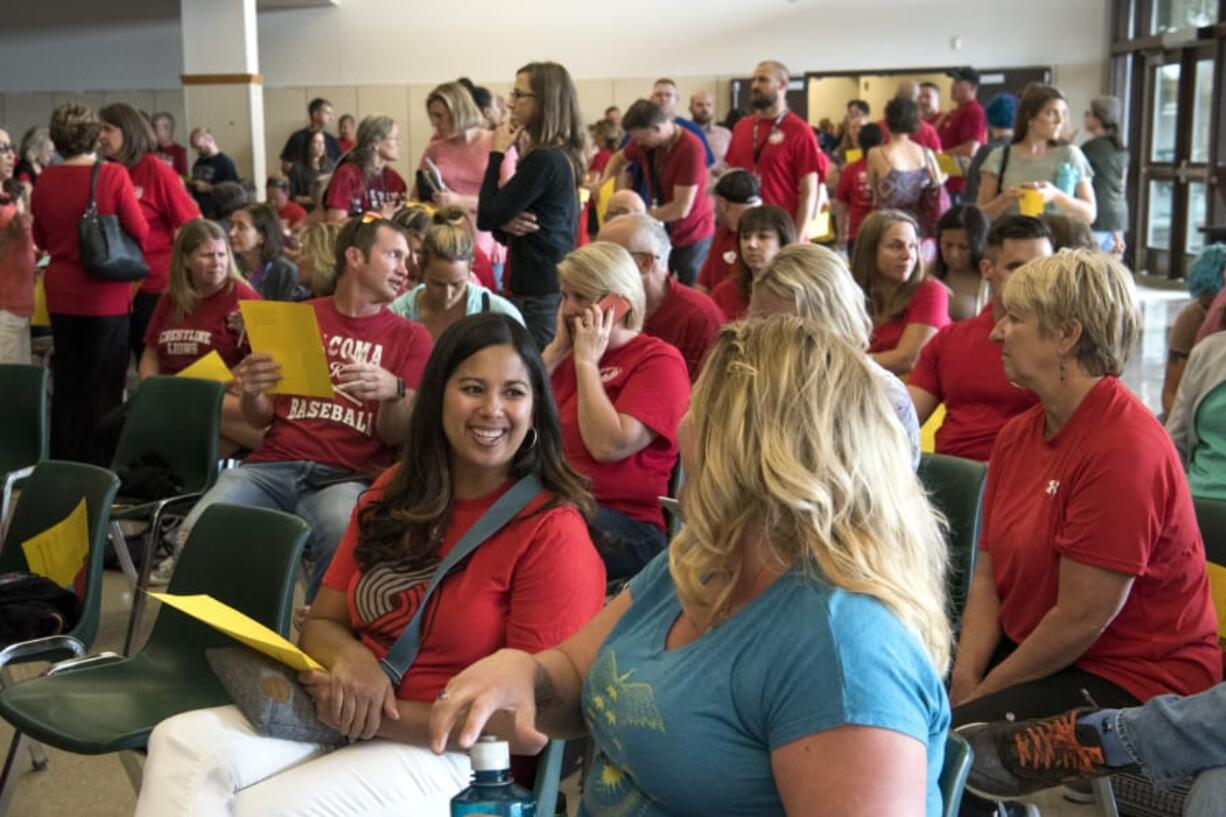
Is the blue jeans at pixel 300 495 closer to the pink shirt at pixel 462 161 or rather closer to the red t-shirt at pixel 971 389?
the red t-shirt at pixel 971 389

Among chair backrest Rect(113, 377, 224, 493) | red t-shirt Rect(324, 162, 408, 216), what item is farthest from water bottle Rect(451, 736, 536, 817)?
red t-shirt Rect(324, 162, 408, 216)

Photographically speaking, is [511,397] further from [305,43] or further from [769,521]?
[305,43]

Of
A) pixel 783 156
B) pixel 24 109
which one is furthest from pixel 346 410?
pixel 24 109

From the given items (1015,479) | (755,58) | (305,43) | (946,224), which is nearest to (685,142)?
(946,224)

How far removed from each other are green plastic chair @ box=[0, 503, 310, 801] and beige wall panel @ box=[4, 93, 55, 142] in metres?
15.0

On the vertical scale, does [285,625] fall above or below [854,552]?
below

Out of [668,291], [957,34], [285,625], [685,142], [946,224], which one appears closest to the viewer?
[285,625]

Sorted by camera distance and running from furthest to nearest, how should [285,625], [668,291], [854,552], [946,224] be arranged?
[946,224] → [668,291] → [285,625] → [854,552]

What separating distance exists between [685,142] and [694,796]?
5.74 meters

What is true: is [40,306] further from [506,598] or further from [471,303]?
[506,598]

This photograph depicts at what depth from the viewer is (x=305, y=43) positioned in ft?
52.5

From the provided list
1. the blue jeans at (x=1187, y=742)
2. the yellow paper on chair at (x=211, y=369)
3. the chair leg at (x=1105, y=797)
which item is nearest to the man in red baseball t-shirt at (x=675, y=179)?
the yellow paper on chair at (x=211, y=369)

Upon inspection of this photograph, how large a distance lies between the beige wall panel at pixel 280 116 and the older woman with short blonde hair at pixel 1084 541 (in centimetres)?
1435

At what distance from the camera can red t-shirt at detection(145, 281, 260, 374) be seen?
503 cm
